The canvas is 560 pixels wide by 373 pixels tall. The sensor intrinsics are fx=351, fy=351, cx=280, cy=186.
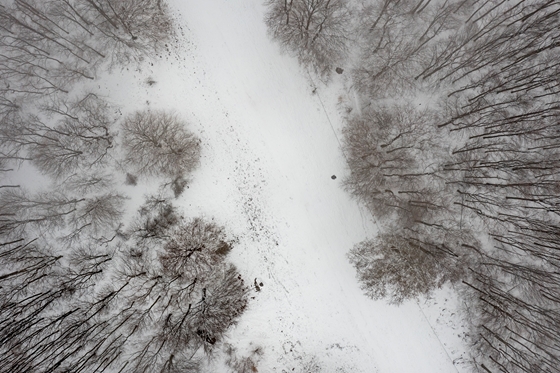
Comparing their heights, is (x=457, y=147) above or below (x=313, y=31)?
below

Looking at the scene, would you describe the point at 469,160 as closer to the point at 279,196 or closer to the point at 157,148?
the point at 279,196

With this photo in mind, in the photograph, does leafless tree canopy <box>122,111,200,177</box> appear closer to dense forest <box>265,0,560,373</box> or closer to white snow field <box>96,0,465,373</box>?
white snow field <box>96,0,465,373</box>

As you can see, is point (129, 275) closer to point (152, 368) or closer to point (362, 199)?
point (152, 368)

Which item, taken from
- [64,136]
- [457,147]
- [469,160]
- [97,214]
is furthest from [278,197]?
[64,136]

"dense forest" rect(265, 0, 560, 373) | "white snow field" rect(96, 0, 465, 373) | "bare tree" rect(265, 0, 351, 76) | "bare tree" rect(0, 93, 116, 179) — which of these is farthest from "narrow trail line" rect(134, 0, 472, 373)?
"bare tree" rect(0, 93, 116, 179)


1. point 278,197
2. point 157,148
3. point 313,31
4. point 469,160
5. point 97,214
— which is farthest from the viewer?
point 313,31
